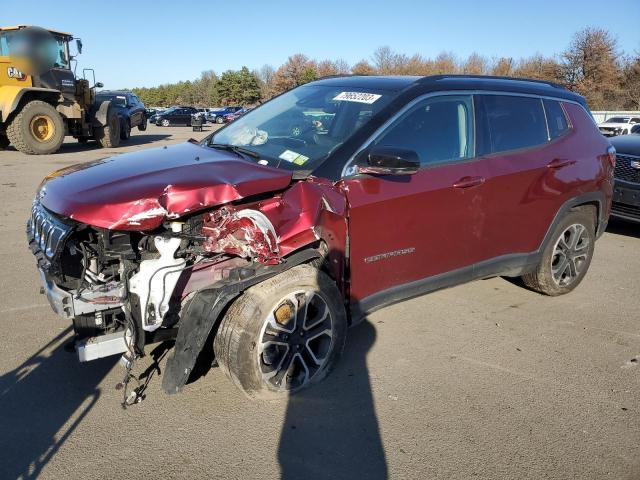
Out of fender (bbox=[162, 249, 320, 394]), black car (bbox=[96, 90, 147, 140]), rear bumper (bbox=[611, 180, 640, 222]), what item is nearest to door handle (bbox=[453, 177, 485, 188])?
fender (bbox=[162, 249, 320, 394])

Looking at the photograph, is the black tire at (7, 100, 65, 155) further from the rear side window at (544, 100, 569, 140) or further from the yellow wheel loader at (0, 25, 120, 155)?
the rear side window at (544, 100, 569, 140)

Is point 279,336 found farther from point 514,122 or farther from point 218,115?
point 218,115

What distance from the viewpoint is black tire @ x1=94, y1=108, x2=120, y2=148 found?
17.1 m

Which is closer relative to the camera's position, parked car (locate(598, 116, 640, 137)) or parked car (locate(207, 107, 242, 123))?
parked car (locate(598, 116, 640, 137))

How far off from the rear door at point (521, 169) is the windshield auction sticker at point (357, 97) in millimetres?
845

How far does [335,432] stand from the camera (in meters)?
2.79

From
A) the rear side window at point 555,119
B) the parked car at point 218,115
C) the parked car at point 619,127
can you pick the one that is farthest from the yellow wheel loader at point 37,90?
the parked car at point 218,115

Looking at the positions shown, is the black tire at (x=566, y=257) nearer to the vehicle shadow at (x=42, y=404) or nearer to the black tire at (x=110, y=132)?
the vehicle shadow at (x=42, y=404)

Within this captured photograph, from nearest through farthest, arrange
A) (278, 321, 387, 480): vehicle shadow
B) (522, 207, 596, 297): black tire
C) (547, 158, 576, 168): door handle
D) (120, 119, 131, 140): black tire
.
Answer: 1. (278, 321, 387, 480): vehicle shadow
2. (547, 158, 576, 168): door handle
3. (522, 207, 596, 297): black tire
4. (120, 119, 131, 140): black tire

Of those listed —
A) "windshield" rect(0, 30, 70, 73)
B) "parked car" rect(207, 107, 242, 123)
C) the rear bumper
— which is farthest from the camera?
"parked car" rect(207, 107, 242, 123)

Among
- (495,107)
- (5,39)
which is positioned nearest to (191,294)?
(495,107)

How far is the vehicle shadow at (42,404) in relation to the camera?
8.31 ft

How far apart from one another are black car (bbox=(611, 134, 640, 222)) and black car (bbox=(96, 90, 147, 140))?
17.8 metres

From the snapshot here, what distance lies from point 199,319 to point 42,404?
1098 mm
